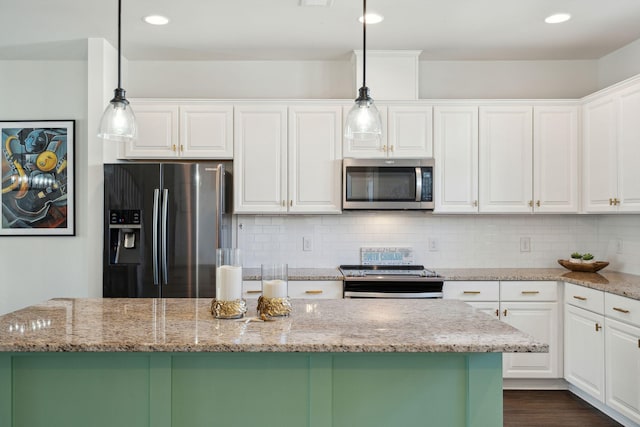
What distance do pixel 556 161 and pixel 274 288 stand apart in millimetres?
2876

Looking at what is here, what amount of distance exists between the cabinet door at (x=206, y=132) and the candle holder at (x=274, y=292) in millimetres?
2062

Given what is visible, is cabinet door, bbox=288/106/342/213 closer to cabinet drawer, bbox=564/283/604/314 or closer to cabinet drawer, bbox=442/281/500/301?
cabinet drawer, bbox=442/281/500/301

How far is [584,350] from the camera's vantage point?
11.0ft

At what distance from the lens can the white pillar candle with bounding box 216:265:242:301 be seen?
1.96 m

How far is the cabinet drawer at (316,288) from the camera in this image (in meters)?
3.60

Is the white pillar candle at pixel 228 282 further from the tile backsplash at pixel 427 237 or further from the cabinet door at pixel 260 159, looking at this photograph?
the tile backsplash at pixel 427 237

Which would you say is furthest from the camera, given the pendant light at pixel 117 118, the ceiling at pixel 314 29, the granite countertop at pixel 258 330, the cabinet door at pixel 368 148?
the cabinet door at pixel 368 148

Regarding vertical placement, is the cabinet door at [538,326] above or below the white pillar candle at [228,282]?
below

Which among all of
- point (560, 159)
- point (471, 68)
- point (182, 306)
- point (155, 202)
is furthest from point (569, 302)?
point (155, 202)

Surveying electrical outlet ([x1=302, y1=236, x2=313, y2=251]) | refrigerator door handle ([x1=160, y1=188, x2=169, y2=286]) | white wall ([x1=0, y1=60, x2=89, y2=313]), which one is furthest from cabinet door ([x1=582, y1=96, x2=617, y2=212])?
white wall ([x1=0, y1=60, x2=89, y2=313])

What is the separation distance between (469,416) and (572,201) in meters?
2.66

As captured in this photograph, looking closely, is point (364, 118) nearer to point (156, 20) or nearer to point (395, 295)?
point (395, 295)

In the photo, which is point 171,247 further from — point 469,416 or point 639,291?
point 639,291

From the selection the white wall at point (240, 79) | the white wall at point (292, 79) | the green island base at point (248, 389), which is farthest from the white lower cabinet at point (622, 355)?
the white wall at point (240, 79)
